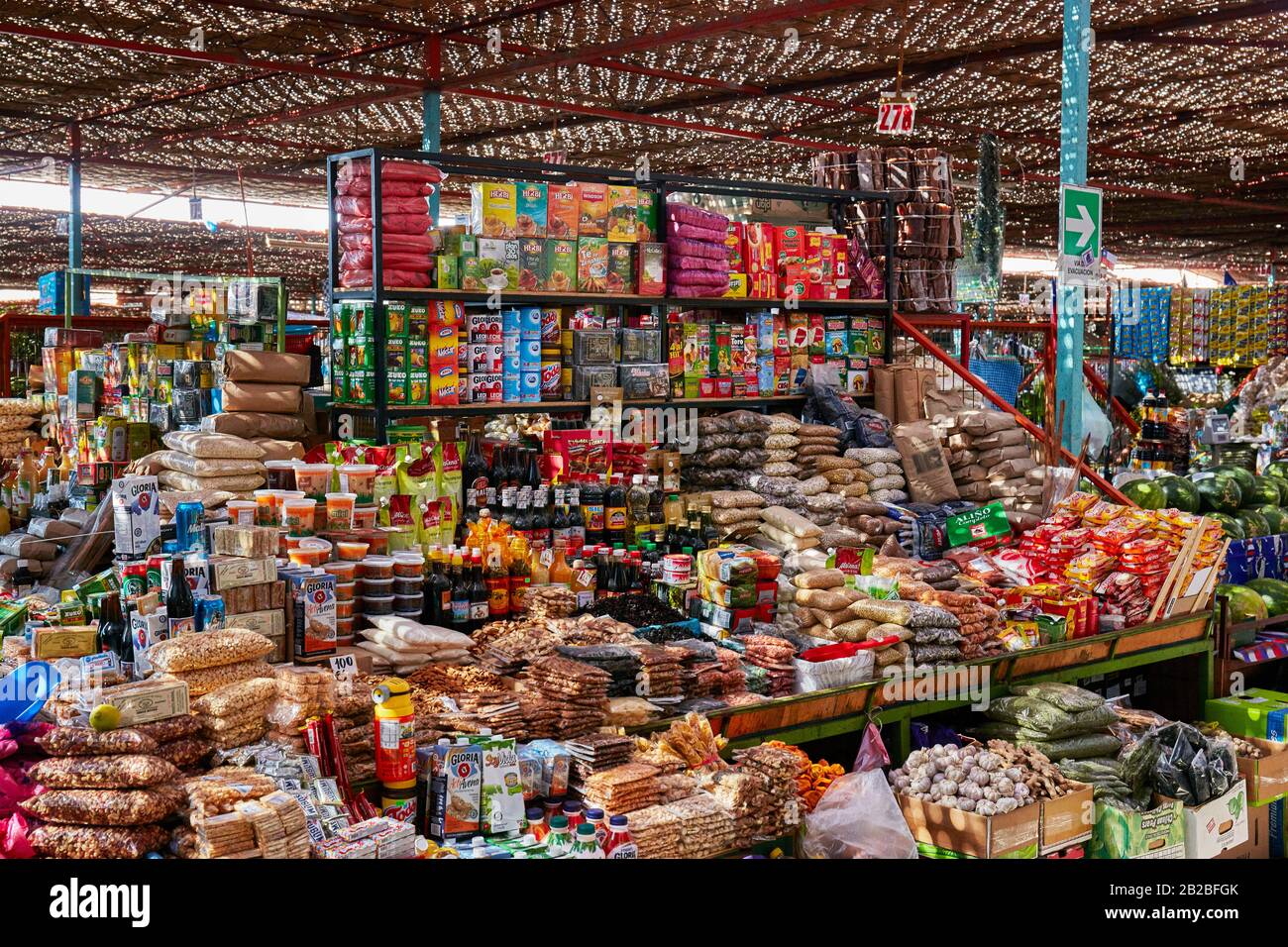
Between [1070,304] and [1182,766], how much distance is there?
3.06 m

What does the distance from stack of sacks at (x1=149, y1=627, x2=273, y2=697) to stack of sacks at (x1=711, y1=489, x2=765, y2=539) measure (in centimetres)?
270

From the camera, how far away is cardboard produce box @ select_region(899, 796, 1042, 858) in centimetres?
375

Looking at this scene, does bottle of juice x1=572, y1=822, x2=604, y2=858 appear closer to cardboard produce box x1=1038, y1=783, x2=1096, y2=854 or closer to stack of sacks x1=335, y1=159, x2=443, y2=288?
cardboard produce box x1=1038, y1=783, x2=1096, y2=854

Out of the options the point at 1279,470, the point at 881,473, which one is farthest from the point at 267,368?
the point at 1279,470

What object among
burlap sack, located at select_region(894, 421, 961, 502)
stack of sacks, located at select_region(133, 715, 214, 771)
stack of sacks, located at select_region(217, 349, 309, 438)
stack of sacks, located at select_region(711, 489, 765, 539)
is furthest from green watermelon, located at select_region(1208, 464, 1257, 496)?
stack of sacks, located at select_region(133, 715, 214, 771)

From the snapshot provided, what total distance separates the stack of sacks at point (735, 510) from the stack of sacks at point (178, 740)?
3.02m

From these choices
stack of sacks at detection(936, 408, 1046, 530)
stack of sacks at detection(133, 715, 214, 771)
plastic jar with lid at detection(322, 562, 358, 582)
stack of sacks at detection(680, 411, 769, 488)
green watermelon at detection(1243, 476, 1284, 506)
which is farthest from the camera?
green watermelon at detection(1243, 476, 1284, 506)

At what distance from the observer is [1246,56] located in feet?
36.8

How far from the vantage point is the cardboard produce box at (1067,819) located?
3.94 metres

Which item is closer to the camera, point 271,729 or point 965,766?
point 271,729

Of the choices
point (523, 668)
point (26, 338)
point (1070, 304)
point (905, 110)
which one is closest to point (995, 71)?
point (905, 110)

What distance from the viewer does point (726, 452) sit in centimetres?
619

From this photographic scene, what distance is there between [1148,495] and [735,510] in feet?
8.36

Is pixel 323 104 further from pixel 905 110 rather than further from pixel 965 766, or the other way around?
pixel 965 766
